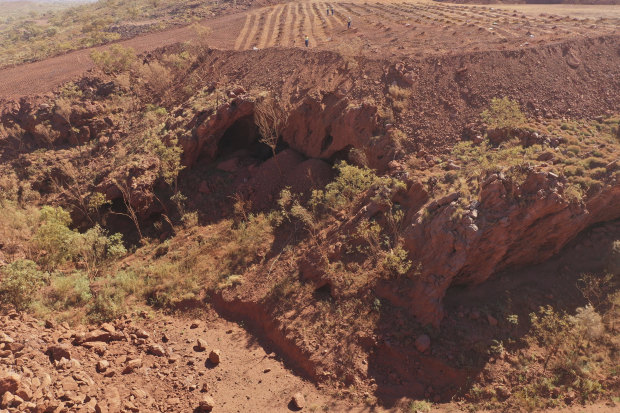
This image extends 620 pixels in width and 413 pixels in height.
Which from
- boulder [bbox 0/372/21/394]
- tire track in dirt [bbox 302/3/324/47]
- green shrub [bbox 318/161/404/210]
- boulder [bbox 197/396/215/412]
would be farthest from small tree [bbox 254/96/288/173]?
boulder [bbox 0/372/21/394]

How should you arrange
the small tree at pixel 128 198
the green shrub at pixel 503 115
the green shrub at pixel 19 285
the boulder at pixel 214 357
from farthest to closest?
the small tree at pixel 128 198
the green shrub at pixel 503 115
the boulder at pixel 214 357
the green shrub at pixel 19 285

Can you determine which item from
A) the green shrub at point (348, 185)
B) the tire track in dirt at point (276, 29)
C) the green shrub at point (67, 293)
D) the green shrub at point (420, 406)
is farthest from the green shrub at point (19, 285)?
the tire track in dirt at point (276, 29)

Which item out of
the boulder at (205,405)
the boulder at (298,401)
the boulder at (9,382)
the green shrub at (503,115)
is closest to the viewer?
the boulder at (9,382)

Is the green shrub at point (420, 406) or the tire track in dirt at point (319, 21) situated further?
the tire track in dirt at point (319, 21)

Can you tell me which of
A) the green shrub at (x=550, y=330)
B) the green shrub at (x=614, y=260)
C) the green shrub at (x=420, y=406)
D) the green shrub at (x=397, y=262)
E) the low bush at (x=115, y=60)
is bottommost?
the green shrub at (x=420, y=406)

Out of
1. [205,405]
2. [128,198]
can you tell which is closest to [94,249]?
[128,198]

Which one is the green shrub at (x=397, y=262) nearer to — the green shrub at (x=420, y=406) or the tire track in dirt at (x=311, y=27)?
the green shrub at (x=420, y=406)

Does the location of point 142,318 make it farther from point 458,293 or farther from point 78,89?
point 78,89

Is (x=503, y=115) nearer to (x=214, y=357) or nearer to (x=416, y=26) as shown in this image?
(x=416, y=26)
